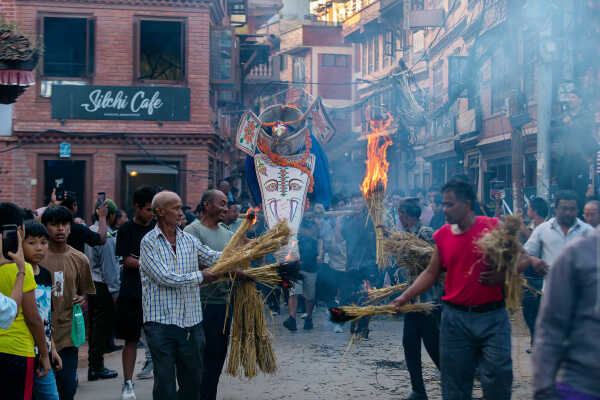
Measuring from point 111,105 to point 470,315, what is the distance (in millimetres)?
16010

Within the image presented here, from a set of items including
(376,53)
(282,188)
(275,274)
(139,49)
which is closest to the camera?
(275,274)

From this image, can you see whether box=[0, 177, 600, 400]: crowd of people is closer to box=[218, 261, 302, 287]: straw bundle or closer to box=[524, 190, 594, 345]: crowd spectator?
box=[524, 190, 594, 345]: crowd spectator

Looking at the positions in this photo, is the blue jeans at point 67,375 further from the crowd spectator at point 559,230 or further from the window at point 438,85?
the window at point 438,85

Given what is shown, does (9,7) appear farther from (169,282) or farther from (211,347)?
(169,282)

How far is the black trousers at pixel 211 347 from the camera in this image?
600 cm

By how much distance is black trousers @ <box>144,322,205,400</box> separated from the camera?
5188 millimetres

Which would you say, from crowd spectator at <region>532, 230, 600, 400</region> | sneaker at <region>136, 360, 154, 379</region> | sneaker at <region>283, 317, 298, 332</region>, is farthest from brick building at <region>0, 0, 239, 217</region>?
crowd spectator at <region>532, 230, 600, 400</region>

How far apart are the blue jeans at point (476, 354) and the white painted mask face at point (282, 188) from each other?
6857mm

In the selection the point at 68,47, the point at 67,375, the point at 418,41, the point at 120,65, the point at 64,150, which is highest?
the point at 418,41

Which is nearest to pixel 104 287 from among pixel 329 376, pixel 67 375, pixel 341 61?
pixel 329 376

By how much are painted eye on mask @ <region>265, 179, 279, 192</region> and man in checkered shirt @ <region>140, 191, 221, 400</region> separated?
658 cm

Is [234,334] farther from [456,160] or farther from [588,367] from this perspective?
[456,160]

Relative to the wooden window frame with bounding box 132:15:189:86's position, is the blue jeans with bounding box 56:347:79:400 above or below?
below

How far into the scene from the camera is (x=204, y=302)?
19.7 feet
